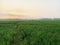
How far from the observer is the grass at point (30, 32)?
88 centimetres

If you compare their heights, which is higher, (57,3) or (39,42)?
(57,3)

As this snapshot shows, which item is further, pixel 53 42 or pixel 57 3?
pixel 57 3

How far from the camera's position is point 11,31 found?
921 mm

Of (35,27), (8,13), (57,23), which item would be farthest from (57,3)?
(8,13)

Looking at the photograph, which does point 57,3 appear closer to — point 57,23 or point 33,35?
point 57,23

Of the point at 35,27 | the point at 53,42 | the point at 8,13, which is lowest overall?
the point at 53,42

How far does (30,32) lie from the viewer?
92cm

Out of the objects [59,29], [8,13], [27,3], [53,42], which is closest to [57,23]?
[59,29]

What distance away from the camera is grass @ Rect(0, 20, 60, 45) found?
88 centimetres

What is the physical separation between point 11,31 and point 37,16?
257 millimetres

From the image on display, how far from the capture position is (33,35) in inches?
35.5

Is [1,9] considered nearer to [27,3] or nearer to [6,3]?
[6,3]

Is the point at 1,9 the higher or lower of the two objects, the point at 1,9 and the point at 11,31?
the higher

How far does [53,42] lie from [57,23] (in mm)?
174
